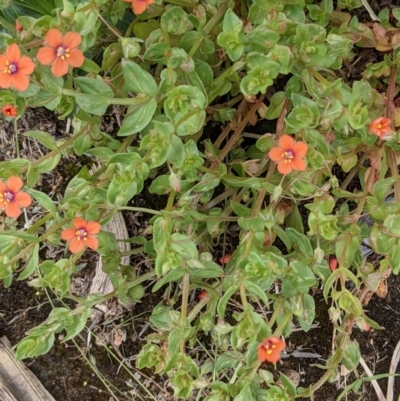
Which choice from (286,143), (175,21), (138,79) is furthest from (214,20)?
(286,143)

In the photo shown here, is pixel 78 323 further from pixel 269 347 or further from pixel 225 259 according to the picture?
pixel 225 259

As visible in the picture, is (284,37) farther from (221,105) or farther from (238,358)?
(238,358)

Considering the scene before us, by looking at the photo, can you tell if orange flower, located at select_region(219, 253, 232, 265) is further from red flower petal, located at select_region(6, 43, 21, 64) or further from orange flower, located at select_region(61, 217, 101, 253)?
red flower petal, located at select_region(6, 43, 21, 64)

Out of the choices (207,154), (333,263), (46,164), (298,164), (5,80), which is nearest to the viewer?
(5,80)

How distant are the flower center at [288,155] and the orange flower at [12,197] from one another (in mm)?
607

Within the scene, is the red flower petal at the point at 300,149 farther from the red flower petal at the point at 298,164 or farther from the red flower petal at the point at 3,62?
the red flower petal at the point at 3,62

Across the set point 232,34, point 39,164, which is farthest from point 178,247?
point 232,34

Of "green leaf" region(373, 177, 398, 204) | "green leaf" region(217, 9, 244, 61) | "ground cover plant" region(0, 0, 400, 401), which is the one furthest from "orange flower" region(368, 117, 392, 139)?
"green leaf" region(217, 9, 244, 61)

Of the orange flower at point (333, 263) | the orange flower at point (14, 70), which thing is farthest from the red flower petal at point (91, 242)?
the orange flower at point (333, 263)

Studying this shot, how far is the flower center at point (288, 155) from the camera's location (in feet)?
4.39

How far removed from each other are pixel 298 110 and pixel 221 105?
428 millimetres

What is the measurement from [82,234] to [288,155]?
53 centimetres

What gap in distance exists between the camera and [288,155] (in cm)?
135

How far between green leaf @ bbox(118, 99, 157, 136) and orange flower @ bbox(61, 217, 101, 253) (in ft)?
0.79
